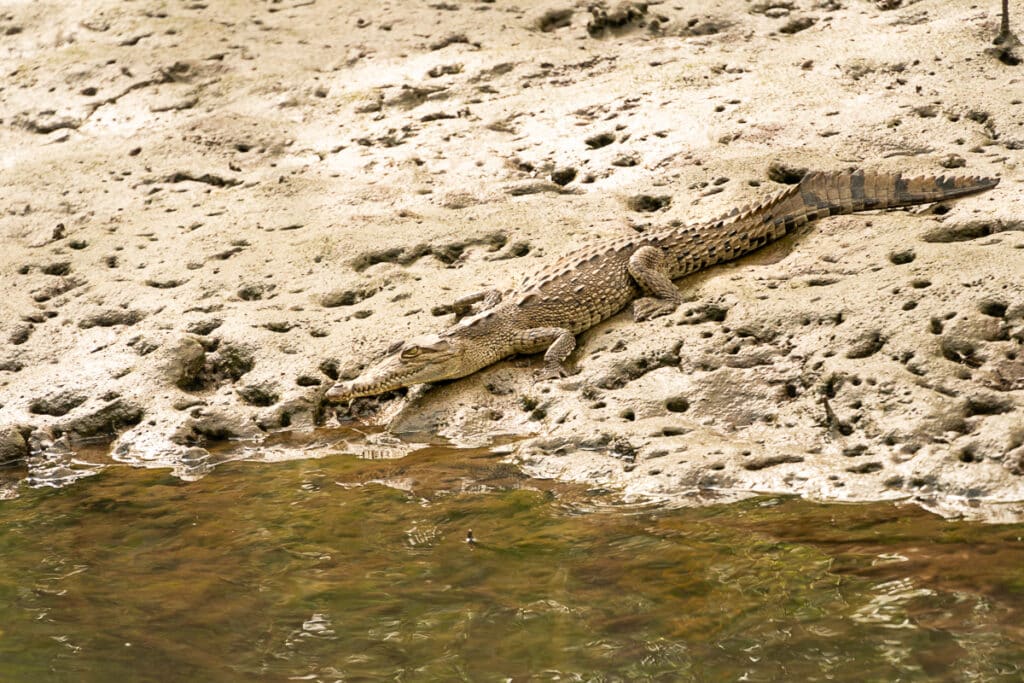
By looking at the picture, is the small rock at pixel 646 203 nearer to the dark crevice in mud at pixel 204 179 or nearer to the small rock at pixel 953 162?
the small rock at pixel 953 162

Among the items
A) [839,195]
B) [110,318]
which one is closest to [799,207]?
[839,195]

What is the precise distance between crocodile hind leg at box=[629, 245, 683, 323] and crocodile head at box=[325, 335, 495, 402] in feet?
3.78

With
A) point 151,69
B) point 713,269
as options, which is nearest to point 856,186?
point 713,269

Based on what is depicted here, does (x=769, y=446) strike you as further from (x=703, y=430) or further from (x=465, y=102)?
(x=465, y=102)

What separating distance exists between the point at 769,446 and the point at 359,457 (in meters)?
2.51

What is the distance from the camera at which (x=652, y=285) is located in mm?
7906

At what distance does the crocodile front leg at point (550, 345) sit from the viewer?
7699 millimetres

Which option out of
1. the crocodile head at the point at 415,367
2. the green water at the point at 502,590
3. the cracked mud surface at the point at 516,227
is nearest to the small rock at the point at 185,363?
the cracked mud surface at the point at 516,227

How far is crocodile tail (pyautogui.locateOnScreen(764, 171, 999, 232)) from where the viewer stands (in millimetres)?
8094

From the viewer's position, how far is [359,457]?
736 centimetres

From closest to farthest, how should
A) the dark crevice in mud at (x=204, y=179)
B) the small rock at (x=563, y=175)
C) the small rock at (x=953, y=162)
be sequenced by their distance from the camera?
the small rock at (x=953, y=162)
the small rock at (x=563, y=175)
the dark crevice in mud at (x=204, y=179)

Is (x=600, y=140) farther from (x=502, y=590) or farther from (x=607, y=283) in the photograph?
(x=502, y=590)

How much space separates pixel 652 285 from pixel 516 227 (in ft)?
5.21

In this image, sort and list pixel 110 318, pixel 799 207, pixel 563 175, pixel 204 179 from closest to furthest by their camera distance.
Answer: pixel 799 207 < pixel 110 318 < pixel 563 175 < pixel 204 179
